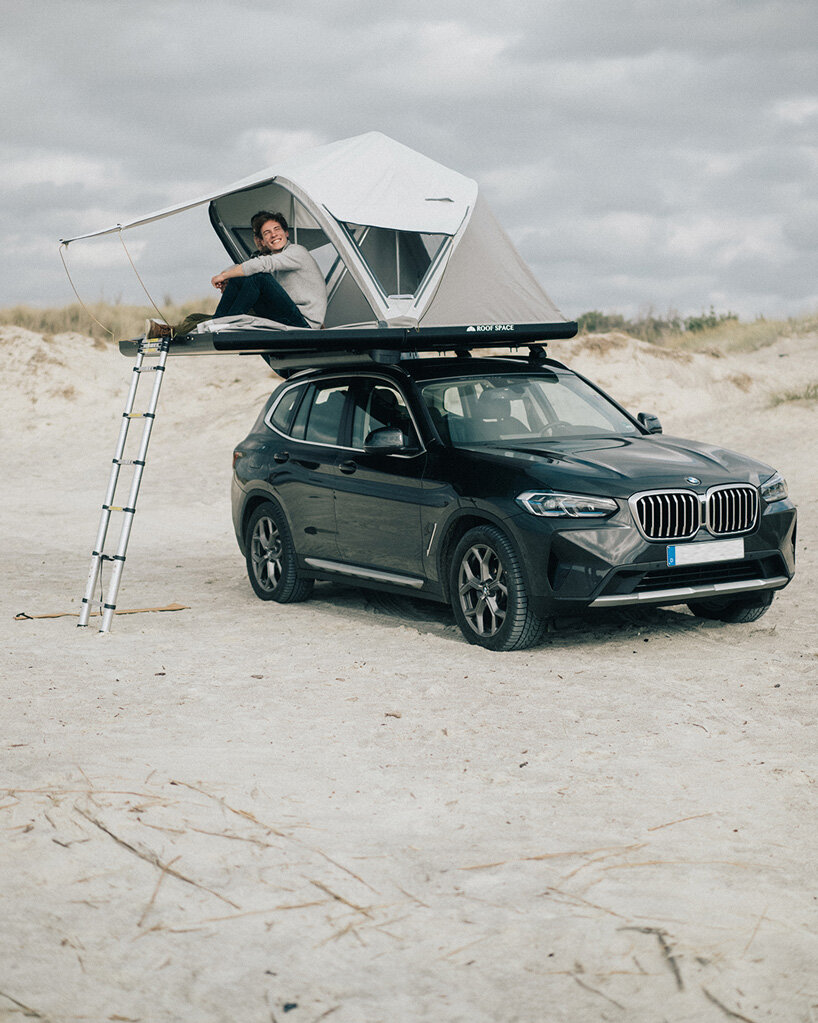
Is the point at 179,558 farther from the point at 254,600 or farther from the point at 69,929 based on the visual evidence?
the point at 69,929

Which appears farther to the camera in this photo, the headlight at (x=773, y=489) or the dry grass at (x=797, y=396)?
the dry grass at (x=797, y=396)

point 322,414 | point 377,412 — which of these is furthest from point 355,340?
point 322,414

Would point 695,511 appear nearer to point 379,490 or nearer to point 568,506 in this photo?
point 568,506

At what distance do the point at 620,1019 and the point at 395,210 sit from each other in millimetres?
8060

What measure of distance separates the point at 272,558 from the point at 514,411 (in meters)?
2.61

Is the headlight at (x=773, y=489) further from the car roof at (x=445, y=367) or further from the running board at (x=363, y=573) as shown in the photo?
the running board at (x=363, y=573)

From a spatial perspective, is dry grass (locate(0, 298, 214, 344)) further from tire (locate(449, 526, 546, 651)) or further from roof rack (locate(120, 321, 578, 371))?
tire (locate(449, 526, 546, 651))

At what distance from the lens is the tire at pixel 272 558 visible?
404 inches

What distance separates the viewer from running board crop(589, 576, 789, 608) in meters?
Answer: 7.72

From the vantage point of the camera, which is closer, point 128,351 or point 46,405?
point 128,351

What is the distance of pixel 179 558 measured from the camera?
14.5 meters

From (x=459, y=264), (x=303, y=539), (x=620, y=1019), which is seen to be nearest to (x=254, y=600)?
(x=303, y=539)

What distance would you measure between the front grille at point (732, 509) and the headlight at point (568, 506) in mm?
713

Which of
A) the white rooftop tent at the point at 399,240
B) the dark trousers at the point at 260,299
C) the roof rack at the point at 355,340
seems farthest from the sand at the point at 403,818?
the white rooftop tent at the point at 399,240
